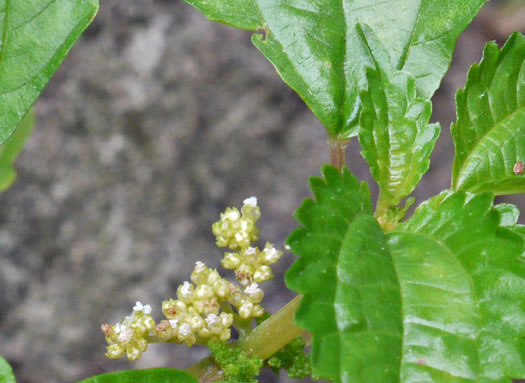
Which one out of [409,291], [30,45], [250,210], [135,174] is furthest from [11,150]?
[409,291]

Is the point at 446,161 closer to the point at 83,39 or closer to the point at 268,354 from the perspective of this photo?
the point at 83,39

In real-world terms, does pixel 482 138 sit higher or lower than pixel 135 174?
lower

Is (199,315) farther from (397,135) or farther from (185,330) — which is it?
(397,135)

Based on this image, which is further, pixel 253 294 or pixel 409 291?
pixel 253 294

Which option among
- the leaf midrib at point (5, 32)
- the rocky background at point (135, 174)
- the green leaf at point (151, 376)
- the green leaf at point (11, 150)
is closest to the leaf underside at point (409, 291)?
the green leaf at point (151, 376)

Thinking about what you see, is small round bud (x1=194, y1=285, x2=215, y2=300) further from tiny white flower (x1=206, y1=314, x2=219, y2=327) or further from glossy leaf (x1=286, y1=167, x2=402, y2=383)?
glossy leaf (x1=286, y1=167, x2=402, y2=383)

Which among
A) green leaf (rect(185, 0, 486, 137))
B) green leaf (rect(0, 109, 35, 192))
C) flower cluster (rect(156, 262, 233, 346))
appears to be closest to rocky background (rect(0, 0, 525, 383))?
green leaf (rect(0, 109, 35, 192))
